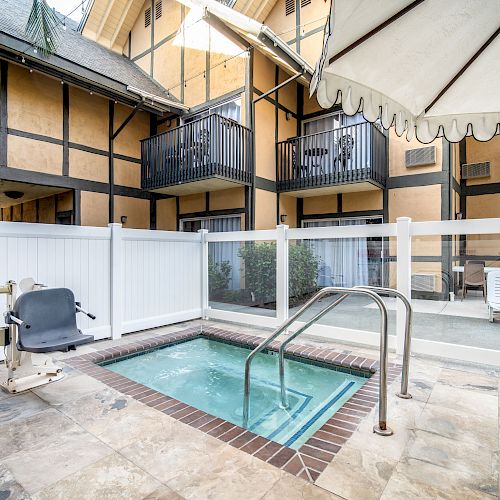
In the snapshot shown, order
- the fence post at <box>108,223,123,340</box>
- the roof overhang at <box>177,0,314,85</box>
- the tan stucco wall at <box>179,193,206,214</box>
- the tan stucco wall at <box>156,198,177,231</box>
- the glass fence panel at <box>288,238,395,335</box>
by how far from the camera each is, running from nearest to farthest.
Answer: the glass fence panel at <box>288,238,395,335</box>
the fence post at <box>108,223,123,340</box>
the roof overhang at <box>177,0,314,85</box>
the tan stucco wall at <box>179,193,206,214</box>
the tan stucco wall at <box>156,198,177,231</box>

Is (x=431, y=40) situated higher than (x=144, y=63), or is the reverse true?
(x=144, y=63)

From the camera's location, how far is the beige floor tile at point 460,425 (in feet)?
7.57

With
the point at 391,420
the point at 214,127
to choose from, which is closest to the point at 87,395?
the point at 391,420

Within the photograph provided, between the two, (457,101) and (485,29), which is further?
(457,101)

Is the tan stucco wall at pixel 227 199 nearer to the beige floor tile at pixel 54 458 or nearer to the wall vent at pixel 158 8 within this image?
the wall vent at pixel 158 8

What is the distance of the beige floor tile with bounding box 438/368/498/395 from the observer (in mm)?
3094

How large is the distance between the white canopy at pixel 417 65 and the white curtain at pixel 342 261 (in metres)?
1.64

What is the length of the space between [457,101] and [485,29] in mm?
738

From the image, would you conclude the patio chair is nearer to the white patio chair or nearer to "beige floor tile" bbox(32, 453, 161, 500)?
the white patio chair

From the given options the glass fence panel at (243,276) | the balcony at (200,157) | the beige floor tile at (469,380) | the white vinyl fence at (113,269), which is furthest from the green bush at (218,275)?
the beige floor tile at (469,380)

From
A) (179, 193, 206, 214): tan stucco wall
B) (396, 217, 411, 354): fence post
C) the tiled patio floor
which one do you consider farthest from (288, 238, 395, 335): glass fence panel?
(179, 193, 206, 214): tan stucco wall

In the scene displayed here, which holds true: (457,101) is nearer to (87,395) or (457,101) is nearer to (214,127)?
(87,395)

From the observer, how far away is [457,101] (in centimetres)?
317

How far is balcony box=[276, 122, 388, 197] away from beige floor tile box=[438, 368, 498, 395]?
5.10 m
